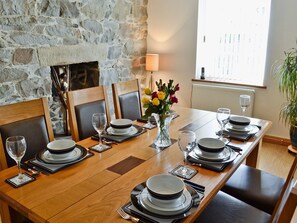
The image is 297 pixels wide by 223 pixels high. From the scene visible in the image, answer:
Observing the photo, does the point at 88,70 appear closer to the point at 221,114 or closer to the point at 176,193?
the point at 221,114

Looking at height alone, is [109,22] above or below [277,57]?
above

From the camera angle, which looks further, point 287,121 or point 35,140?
point 287,121

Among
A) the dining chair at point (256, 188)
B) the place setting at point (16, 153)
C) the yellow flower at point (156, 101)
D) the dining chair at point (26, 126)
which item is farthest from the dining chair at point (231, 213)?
the dining chair at point (26, 126)

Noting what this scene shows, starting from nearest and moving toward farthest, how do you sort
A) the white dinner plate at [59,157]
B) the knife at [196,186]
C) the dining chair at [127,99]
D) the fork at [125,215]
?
1. the fork at [125,215]
2. the knife at [196,186]
3. the white dinner plate at [59,157]
4. the dining chair at [127,99]

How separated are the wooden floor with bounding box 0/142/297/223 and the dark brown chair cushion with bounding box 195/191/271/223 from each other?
1.60m

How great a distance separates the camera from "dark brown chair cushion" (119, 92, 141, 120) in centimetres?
257

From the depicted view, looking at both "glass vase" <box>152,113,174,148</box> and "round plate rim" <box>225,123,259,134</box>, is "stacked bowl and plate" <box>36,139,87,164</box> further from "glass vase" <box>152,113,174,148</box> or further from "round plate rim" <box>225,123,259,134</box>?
"round plate rim" <box>225,123,259,134</box>

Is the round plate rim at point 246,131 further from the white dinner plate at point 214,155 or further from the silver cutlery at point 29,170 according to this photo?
the silver cutlery at point 29,170

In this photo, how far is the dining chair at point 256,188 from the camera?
5.89ft

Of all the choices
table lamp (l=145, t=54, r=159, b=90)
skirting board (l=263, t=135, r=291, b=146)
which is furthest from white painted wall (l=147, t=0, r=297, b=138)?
table lamp (l=145, t=54, r=159, b=90)

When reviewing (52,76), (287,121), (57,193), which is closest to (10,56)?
(52,76)

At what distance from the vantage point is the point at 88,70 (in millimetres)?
3977

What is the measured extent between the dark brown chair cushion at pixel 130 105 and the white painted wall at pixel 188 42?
1977 mm

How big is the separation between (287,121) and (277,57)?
0.86m
